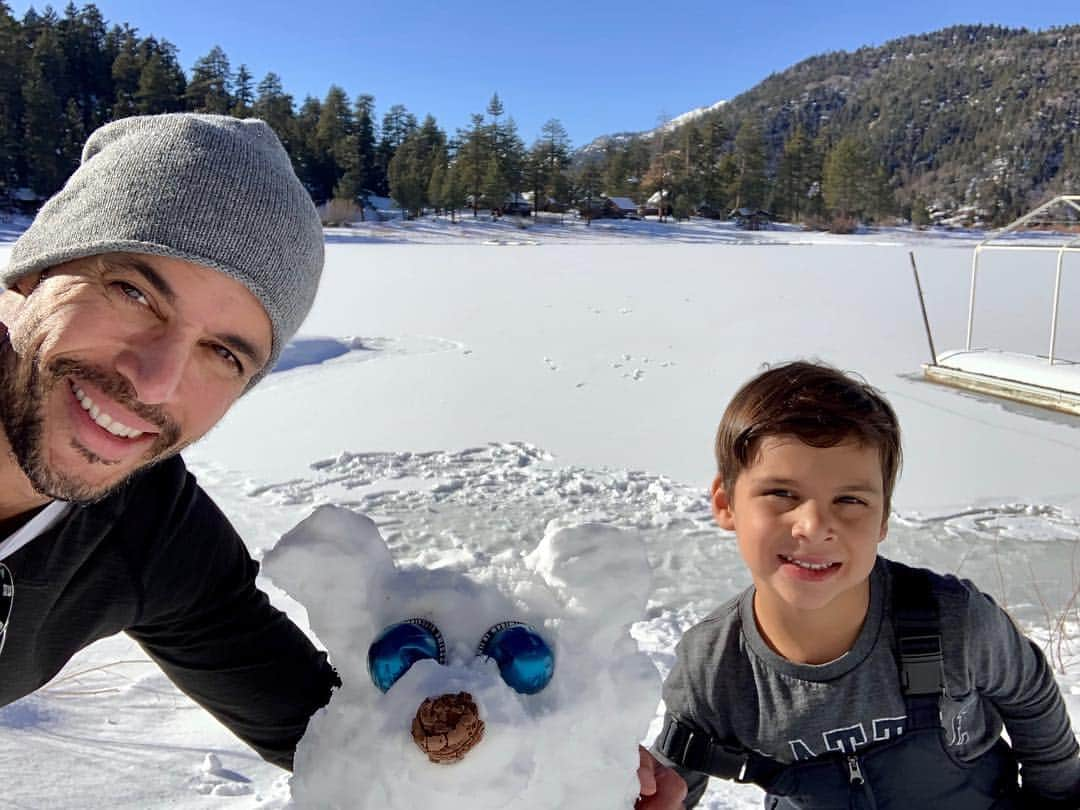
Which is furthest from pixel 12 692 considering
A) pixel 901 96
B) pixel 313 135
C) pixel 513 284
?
pixel 901 96

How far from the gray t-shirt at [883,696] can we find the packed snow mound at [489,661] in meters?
0.56

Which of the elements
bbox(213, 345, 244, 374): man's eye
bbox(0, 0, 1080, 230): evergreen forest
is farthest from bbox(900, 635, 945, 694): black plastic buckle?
bbox(0, 0, 1080, 230): evergreen forest

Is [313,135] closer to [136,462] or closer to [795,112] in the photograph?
[136,462]

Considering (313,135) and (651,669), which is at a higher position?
(313,135)

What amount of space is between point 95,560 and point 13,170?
4076cm

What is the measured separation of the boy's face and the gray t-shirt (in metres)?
0.14

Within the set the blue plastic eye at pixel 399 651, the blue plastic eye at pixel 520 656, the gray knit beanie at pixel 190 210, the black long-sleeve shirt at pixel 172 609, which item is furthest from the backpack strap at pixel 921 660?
the gray knit beanie at pixel 190 210

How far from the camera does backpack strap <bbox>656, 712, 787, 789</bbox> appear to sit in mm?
1419

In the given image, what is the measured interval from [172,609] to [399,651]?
0.72 metres

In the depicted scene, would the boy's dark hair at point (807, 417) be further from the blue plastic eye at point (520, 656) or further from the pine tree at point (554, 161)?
the pine tree at point (554, 161)

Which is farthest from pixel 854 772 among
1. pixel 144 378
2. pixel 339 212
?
pixel 339 212

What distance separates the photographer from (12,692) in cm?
128

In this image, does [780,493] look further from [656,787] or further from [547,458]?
[547,458]

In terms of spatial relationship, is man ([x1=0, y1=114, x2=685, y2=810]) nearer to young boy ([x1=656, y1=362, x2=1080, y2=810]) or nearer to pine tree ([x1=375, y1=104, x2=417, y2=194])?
young boy ([x1=656, y1=362, x2=1080, y2=810])
